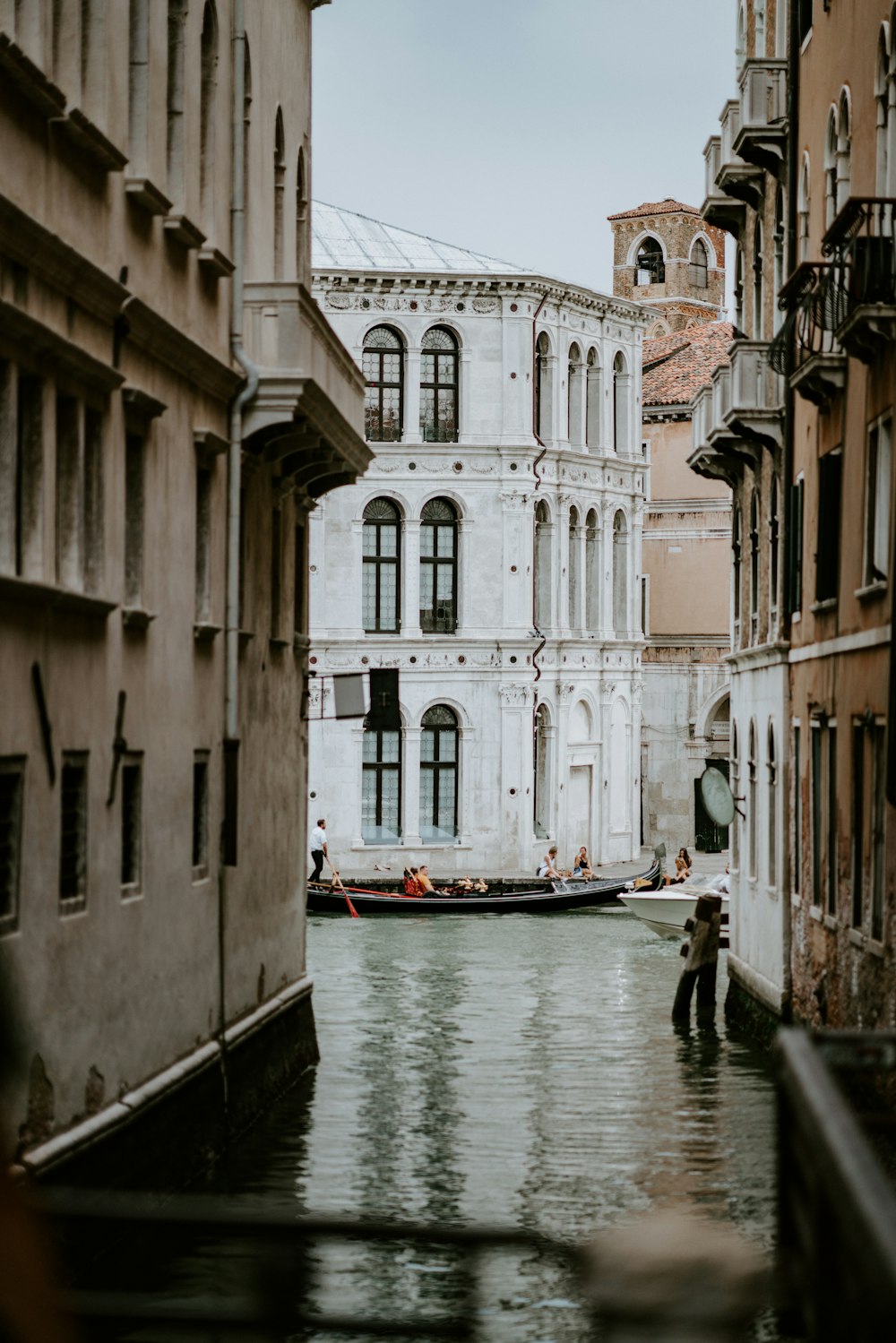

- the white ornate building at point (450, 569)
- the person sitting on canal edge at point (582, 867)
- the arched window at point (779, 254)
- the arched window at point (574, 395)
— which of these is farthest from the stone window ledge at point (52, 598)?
the arched window at point (574, 395)

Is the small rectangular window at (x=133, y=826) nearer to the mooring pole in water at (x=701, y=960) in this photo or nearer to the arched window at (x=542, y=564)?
the mooring pole in water at (x=701, y=960)

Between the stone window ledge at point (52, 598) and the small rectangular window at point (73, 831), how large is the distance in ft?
2.50

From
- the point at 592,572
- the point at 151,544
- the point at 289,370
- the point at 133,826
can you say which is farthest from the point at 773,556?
the point at 592,572

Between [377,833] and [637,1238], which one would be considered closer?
[637,1238]

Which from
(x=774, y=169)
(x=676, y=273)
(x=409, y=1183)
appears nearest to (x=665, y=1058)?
(x=409, y=1183)

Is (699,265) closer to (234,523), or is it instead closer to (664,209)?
(664,209)

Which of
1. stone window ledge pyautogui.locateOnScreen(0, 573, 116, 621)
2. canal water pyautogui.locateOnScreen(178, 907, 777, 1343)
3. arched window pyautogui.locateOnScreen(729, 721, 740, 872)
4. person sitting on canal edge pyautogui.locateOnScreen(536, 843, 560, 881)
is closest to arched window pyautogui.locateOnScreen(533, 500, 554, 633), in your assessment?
person sitting on canal edge pyautogui.locateOnScreen(536, 843, 560, 881)

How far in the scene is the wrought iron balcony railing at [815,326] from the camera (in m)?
16.3

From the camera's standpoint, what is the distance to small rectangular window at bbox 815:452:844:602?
58.6 ft

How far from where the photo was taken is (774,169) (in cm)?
2195

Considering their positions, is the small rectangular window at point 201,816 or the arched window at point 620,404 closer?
the small rectangular window at point 201,816

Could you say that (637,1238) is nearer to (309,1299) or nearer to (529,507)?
(309,1299)

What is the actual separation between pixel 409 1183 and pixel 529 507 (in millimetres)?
29498

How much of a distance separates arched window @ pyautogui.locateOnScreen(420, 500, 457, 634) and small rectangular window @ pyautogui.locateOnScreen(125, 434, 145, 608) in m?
30.3
